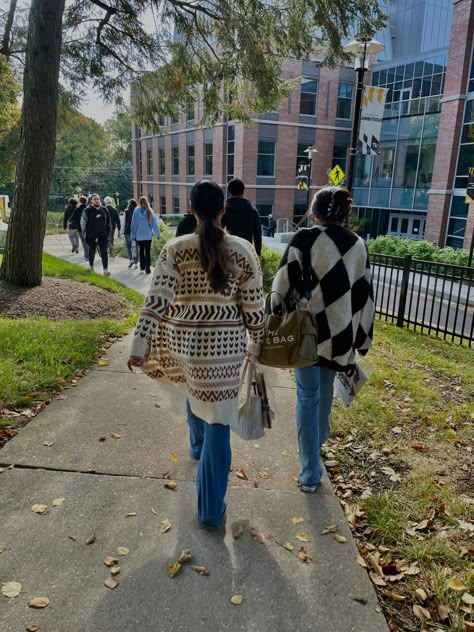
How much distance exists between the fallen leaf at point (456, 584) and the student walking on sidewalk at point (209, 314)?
1308 mm

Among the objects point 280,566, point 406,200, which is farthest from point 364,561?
point 406,200

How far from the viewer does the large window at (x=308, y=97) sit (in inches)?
1351

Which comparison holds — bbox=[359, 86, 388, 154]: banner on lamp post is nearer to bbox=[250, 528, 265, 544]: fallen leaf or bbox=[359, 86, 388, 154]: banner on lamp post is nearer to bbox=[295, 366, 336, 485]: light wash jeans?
bbox=[295, 366, 336, 485]: light wash jeans

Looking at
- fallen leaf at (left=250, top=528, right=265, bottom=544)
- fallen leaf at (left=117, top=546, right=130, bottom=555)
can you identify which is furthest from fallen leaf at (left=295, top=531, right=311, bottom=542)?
fallen leaf at (left=117, top=546, right=130, bottom=555)

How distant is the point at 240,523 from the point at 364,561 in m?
0.73

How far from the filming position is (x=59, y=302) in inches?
307

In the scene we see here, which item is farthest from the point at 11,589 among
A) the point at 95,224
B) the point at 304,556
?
the point at 95,224

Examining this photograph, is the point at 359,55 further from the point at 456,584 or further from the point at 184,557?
the point at 184,557

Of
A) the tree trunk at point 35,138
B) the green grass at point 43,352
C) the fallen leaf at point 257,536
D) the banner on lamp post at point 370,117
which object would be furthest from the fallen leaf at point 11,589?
the banner on lamp post at point 370,117

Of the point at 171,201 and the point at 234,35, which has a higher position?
the point at 234,35

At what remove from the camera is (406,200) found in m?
28.3

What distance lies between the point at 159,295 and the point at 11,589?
159 centimetres

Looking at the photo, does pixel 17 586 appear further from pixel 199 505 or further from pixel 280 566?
pixel 280 566

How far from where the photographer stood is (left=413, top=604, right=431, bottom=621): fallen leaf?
94.3 inches
